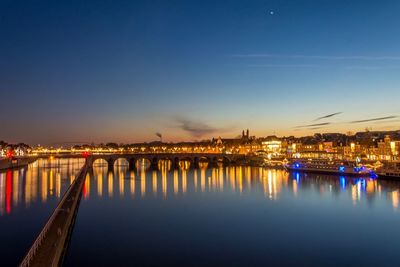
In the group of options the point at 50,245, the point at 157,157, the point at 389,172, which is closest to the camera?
the point at 50,245

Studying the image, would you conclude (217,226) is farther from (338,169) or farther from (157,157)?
(157,157)

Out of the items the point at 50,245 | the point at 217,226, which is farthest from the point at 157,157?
the point at 50,245

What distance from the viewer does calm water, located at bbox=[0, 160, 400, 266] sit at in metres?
21.6

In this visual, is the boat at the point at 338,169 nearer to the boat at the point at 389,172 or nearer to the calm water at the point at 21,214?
the boat at the point at 389,172

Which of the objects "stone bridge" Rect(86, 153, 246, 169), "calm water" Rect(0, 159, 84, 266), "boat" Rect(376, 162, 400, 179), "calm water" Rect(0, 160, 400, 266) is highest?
"stone bridge" Rect(86, 153, 246, 169)

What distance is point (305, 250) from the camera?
23094 millimetres

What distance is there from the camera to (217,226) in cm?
2986

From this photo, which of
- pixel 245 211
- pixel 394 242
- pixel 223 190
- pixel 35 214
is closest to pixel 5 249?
pixel 35 214

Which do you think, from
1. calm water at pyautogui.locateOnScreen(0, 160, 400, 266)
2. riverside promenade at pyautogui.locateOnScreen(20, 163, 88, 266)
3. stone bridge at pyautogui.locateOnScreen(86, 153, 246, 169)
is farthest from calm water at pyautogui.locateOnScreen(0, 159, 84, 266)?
stone bridge at pyautogui.locateOnScreen(86, 153, 246, 169)

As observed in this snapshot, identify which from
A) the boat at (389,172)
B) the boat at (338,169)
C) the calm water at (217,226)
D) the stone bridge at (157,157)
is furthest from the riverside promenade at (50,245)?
the stone bridge at (157,157)

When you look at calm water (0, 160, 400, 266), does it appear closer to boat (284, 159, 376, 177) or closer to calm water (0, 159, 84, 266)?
calm water (0, 159, 84, 266)

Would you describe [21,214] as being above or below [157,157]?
below

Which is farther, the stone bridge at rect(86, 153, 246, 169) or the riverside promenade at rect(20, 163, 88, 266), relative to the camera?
the stone bridge at rect(86, 153, 246, 169)

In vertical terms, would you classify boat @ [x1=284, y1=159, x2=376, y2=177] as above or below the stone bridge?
below
